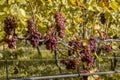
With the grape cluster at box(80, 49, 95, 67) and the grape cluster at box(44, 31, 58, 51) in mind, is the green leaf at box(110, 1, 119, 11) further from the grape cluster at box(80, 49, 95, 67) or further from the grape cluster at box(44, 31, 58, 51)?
the grape cluster at box(44, 31, 58, 51)

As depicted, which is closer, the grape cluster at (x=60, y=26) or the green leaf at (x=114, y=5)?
the grape cluster at (x=60, y=26)

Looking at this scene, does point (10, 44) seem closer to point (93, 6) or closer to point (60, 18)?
point (60, 18)

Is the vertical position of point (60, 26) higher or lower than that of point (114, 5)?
lower

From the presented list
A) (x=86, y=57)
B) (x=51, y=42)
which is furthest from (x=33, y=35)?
(x=86, y=57)

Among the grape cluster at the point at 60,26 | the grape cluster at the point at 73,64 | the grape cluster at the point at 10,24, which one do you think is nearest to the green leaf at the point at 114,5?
the grape cluster at the point at 60,26

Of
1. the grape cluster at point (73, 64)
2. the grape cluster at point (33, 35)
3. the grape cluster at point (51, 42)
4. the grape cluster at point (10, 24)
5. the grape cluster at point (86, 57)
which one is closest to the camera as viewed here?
the grape cluster at point (10, 24)

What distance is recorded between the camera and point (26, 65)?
1006cm

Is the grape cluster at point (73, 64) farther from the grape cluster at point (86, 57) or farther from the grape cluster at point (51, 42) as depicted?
the grape cluster at point (51, 42)

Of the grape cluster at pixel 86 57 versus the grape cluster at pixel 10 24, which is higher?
the grape cluster at pixel 10 24

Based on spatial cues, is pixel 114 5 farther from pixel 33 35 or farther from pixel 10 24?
pixel 10 24

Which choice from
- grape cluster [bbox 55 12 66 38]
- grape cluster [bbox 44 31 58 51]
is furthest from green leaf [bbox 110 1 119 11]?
grape cluster [bbox 44 31 58 51]

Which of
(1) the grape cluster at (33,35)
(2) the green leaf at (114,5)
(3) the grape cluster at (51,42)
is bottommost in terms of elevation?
(3) the grape cluster at (51,42)

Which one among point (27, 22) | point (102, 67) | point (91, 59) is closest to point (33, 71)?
point (102, 67)

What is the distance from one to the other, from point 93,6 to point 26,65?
265 inches
